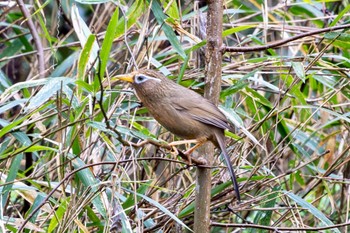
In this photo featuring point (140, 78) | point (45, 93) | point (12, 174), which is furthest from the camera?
point (12, 174)

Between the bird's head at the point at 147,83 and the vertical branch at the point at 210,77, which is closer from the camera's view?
the vertical branch at the point at 210,77

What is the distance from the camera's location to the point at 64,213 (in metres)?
2.69

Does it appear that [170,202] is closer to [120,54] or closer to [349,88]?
[349,88]

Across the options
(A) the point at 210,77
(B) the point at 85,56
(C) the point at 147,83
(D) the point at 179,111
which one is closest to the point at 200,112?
(D) the point at 179,111

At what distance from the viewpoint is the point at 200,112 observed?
292 centimetres

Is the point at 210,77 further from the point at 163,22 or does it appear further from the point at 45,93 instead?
the point at 45,93

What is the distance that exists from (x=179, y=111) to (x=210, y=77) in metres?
0.40

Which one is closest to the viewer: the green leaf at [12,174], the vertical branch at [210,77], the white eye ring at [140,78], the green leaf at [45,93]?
the vertical branch at [210,77]

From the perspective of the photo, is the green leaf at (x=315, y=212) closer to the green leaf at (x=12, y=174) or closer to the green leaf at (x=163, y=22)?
the green leaf at (x=163, y=22)

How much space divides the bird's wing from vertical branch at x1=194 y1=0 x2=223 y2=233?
25 cm

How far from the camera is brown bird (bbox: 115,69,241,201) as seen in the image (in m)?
2.88

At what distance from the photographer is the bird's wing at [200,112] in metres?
2.88

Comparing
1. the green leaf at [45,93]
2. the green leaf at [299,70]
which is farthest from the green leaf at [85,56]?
the green leaf at [299,70]

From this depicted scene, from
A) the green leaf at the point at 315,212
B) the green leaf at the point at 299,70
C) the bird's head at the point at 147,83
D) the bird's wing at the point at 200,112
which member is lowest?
the green leaf at the point at 315,212
